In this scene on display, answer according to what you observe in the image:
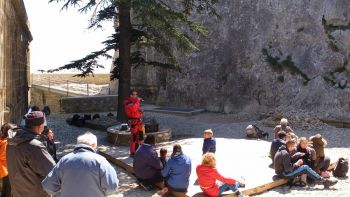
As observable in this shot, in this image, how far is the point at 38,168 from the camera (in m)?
4.42

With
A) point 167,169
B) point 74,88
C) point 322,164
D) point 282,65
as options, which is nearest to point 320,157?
point 322,164

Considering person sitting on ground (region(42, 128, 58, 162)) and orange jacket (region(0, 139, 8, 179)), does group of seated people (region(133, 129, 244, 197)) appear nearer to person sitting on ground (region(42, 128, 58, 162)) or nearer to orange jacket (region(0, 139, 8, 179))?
person sitting on ground (region(42, 128, 58, 162))

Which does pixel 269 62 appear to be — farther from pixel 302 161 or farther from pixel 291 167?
pixel 291 167

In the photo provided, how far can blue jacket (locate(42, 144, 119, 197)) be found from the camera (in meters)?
3.94

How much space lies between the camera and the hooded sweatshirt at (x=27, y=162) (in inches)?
173

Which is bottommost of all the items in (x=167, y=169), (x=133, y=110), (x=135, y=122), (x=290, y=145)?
(x=167, y=169)

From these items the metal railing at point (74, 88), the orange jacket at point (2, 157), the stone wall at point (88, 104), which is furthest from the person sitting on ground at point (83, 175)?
the metal railing at point (74, 88)

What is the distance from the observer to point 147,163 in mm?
7582

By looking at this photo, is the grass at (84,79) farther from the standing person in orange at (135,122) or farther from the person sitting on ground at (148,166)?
the person sitting on ground at (148,166)

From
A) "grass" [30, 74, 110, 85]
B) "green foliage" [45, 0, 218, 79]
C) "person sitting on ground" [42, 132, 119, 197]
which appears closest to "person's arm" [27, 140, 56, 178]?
"person sitting on ground" [42, 132, 119, 197]

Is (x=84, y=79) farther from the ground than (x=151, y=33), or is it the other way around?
(x=151, y=33)

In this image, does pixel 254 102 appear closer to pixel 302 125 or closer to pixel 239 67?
pixel 239 67

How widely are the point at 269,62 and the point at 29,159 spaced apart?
666 inches

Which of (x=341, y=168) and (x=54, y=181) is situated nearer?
(x=54, y=181)
